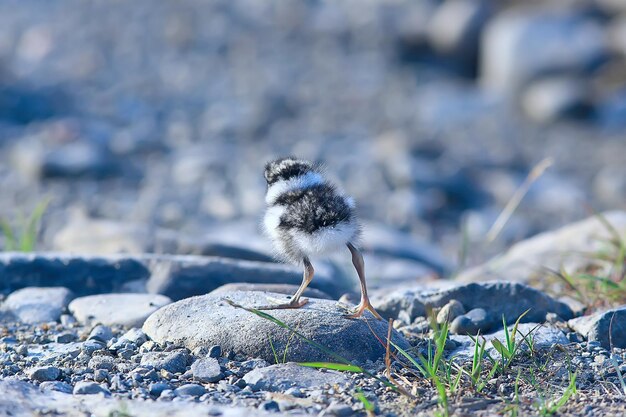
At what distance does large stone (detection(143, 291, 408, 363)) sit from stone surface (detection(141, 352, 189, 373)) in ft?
0.44

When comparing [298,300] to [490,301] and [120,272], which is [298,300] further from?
[120,272]

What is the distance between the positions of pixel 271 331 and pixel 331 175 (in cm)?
505

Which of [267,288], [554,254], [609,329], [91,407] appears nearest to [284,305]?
[267,288]

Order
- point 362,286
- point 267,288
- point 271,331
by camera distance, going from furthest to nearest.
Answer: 1. point 267,288
2. point 362,286
3. point 271,331

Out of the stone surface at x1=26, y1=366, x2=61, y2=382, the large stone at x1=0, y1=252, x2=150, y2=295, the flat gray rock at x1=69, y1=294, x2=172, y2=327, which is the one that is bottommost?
the stone surface at x1=26, y1=366, x2=61, y2=382

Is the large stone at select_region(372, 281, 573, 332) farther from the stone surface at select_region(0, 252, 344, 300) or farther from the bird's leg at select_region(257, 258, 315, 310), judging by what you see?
the stone surface at select_region(0, 252, 344, 300)

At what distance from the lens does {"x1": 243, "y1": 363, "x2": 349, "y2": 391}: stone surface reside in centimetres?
355

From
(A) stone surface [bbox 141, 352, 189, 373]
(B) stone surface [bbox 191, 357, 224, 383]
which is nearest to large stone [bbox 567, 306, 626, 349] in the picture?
(B) stone surface [bbox 191, 357, 224, 383]

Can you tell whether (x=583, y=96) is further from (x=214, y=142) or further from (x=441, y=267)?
(x=441, y=267)

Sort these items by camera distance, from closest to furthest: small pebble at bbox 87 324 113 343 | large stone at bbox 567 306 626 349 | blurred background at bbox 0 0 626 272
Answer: large stone at bbox 567 306 626 349 → small pebble at bbox 87 324 113 343 → blurred background at bbox 0 0 626 272

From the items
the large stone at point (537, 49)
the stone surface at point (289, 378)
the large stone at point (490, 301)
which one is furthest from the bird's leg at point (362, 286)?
the large stone at point (537, 49)

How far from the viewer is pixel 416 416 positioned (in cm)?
328

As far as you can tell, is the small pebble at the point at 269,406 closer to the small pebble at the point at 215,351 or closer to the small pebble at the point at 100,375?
the small pebble at the point at 215,351

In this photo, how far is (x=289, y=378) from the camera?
3596mm
